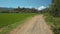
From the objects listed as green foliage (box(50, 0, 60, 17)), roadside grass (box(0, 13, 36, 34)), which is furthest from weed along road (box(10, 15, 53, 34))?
green foliage (box(50, 0, 60, 17))

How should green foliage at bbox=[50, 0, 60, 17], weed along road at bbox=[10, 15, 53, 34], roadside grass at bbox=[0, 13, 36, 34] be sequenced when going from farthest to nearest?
green foliage at bbox=[50, 0, 60, 17] < roadside grass at bbox=[0, 13, 36, 34] < weed along road at bbox=[10, 15, 53, 34]

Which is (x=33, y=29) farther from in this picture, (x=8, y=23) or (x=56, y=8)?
(x=56, y=8)

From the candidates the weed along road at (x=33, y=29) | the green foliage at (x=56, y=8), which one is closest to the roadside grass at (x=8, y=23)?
the weed along road at (x=33, y=29)

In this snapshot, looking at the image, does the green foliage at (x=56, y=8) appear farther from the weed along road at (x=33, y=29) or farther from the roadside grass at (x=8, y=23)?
the weed along road at (x=33, y=29)

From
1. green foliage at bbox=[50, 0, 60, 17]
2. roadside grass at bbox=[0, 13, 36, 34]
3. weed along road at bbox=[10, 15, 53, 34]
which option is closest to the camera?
weed along road at bbox=[10, 15, 53, 34]

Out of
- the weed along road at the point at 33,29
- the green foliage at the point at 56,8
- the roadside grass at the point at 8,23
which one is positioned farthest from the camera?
the green foliage at the point at 56,8

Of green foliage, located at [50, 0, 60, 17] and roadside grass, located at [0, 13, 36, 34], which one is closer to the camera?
roadside grass, located at [0, 13, 36, 34]

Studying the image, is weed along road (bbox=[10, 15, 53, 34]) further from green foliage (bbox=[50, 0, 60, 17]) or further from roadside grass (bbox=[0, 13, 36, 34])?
green foliage (bbox=[50, 0, 60, 17])

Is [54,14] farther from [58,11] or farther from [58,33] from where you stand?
[58,33]

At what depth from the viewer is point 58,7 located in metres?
57.5

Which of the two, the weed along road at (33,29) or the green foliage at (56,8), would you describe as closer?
the weed along road at (33,29)

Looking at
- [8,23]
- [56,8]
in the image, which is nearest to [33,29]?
[8,23]

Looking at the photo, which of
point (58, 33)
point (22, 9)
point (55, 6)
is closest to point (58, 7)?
point (55, 6)

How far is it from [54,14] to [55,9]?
203cm
